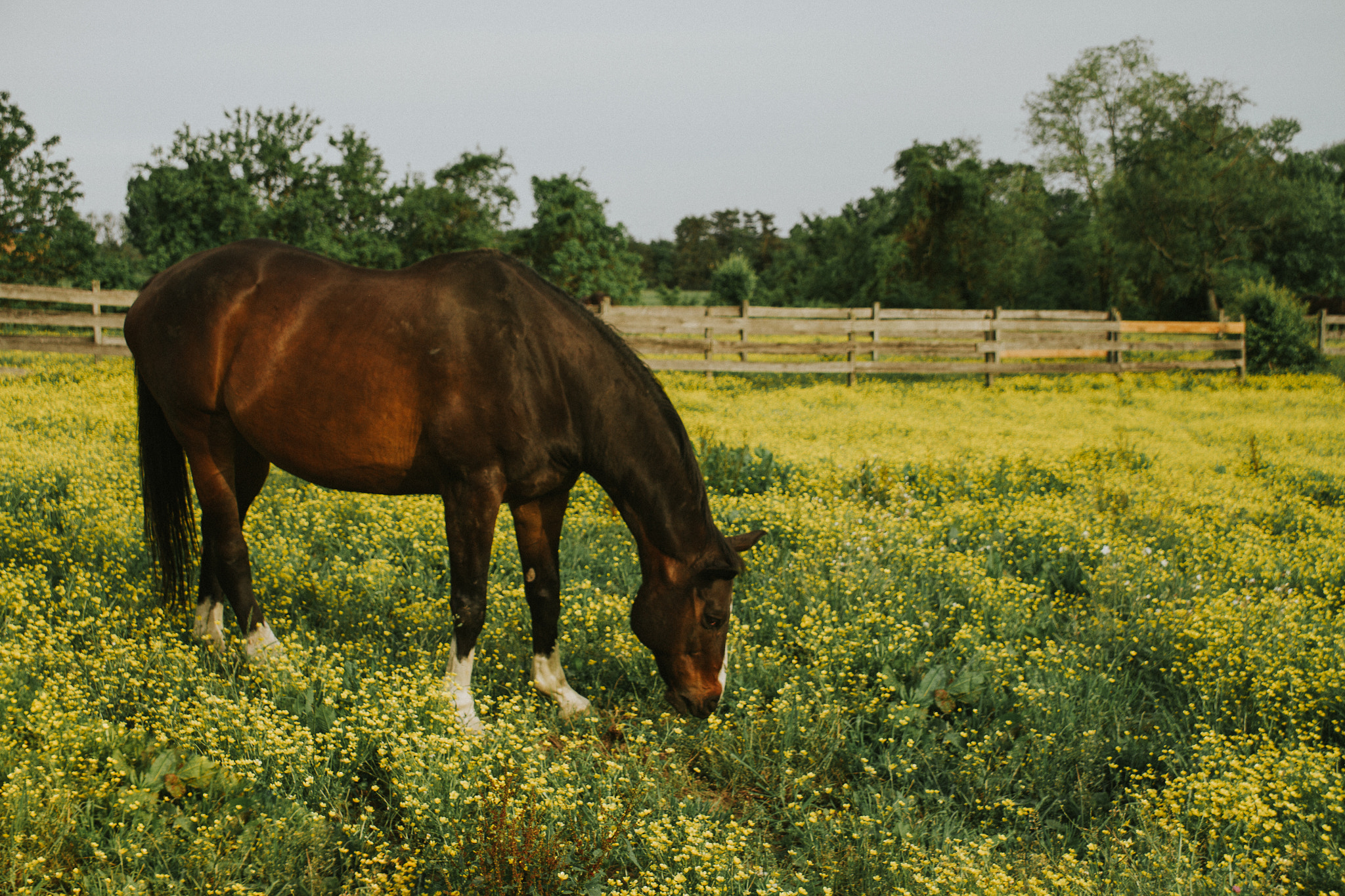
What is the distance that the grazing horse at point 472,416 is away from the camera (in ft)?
11.3

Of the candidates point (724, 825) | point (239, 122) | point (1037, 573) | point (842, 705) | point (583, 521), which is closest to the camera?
A: point (724, 825)

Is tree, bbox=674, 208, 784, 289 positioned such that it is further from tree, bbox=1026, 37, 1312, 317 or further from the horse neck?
the horse neck

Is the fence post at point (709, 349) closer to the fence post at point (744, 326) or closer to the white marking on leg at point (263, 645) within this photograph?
the fence post at point (744, 326)

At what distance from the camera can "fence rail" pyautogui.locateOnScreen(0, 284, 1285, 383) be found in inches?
678

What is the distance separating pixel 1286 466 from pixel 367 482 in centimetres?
955

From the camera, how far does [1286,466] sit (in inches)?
339

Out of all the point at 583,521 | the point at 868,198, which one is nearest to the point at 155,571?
the point at 583,521

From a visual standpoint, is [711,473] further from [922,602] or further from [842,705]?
[842,705]

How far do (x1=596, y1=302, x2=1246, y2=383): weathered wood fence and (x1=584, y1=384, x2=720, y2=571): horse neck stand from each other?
1339 cm

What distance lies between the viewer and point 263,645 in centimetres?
376

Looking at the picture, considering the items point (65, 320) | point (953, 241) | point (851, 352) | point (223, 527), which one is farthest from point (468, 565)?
point (953, 241)

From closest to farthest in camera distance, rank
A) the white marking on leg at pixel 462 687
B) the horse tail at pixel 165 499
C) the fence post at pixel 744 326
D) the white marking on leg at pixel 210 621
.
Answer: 1. the white marking on leg at pixel 462 687
2. the white marking on leg at pixel 210 621
3. the horse tail at pixel 165 499
4. the fence post at pixel 744 326

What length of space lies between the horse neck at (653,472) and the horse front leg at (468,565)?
1.64 feet

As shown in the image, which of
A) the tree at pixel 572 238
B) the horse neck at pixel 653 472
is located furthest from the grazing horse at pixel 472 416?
the tree at pixel 572 238
